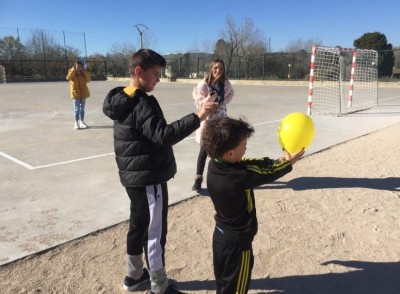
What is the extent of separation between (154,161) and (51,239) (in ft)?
6.15

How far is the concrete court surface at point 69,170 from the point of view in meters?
4.04

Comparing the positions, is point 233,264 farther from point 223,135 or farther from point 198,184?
point 198,184

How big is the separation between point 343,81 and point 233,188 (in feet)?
51.2

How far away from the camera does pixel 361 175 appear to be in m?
5.80

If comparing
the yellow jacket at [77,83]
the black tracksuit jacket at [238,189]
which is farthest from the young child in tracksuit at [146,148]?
the yellow jacket at [77,83]

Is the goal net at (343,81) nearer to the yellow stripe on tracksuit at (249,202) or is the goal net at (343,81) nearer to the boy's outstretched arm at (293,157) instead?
the boy's outstretched arm at (293,157)

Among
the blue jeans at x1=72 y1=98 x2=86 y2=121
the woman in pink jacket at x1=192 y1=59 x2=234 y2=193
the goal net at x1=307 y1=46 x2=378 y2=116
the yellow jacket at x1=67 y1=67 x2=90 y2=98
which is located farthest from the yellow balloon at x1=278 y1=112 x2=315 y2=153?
the goal net at x1=307 y1=46 x2=378 y2=116

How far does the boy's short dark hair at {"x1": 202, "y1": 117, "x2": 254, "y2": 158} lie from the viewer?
2221mm

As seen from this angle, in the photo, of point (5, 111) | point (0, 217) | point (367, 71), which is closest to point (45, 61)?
point (5, 111)

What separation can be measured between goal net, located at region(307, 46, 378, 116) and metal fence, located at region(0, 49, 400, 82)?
10489 mm

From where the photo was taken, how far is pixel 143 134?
2.47 meters

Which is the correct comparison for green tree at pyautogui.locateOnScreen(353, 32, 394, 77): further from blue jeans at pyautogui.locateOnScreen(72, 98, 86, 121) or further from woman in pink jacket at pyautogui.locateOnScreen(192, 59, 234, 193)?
woman in pink jacket at pyautogui.locateOnScreen(192, 59, 234, 193)

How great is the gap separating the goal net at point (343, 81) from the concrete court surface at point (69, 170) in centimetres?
175

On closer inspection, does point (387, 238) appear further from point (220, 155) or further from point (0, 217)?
point (0, 217)
